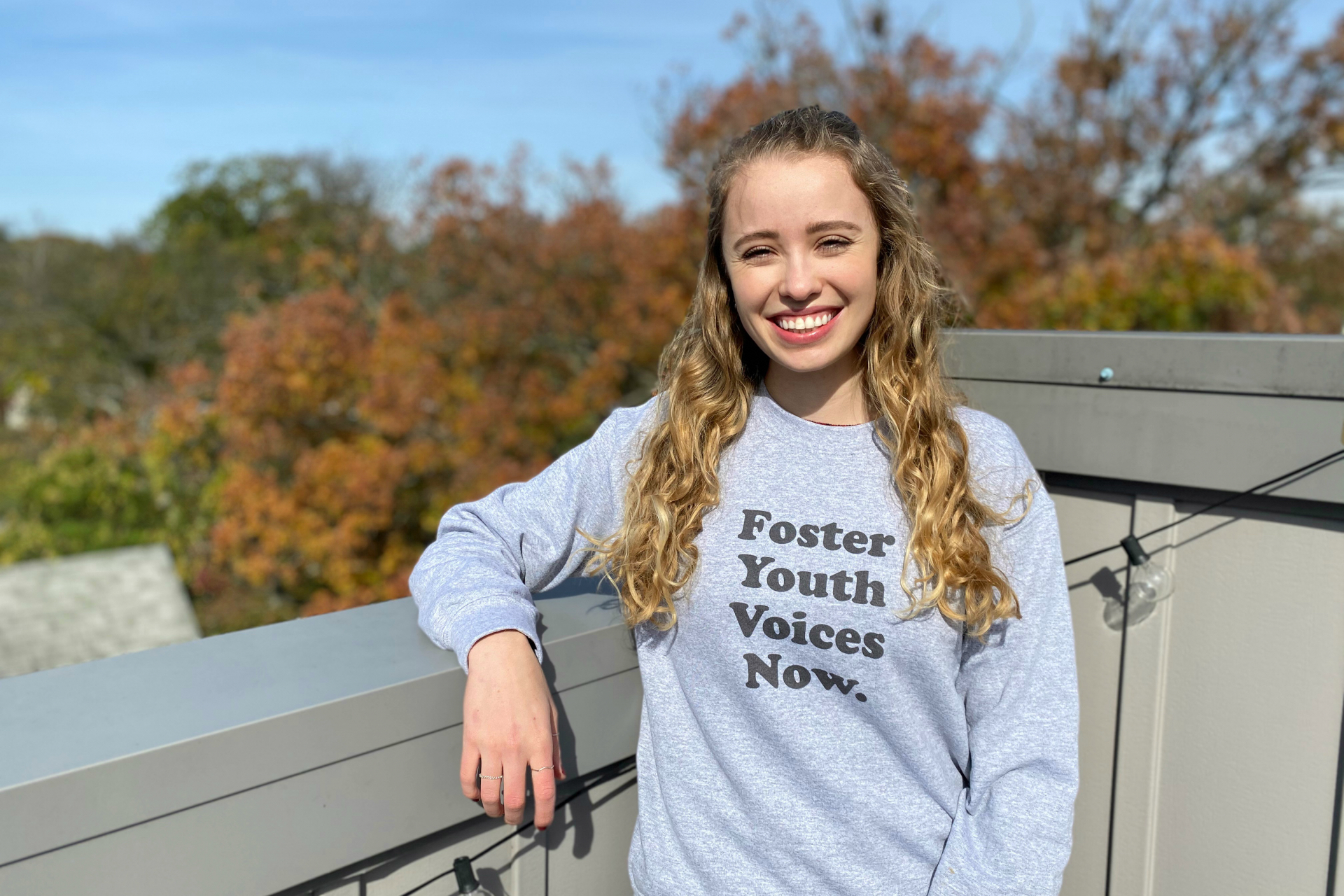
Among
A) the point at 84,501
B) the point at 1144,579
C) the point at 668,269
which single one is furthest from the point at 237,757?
the point at 84,501

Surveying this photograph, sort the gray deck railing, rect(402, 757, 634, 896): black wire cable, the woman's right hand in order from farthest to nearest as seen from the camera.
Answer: rect(402, 757, 634, 896): black wire cable, the woman's right hand, the gray deck railing

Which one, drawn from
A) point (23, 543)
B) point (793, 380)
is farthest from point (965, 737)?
point (23, 543)

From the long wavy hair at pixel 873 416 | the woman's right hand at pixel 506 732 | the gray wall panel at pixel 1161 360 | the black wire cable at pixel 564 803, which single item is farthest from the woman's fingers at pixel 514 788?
the gray wall panel at pixel 1161 360

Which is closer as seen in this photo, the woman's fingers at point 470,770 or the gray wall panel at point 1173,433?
the woman's fingers at point 470,770

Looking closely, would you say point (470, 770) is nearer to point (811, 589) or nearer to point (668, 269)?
point (811, 589)

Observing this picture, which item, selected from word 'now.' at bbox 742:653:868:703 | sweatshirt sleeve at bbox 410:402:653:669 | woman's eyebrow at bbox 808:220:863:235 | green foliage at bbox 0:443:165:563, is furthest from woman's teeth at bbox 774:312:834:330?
green foliage at bbox 0:443:165:563

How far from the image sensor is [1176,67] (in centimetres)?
870

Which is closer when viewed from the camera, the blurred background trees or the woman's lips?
the woman's lips

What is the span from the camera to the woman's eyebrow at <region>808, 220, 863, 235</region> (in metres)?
1.19

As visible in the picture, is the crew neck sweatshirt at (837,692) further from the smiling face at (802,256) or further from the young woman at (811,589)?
the smiling face at (802,256)

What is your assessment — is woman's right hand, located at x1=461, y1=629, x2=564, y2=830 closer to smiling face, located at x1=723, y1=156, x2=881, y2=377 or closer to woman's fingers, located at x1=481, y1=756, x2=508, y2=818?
woman's fingers, located at x1=481, y1=756, x2=508, y2=818

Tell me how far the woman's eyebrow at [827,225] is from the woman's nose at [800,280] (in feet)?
0.11

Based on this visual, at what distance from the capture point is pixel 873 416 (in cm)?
128

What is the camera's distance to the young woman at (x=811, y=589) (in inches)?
42.8
